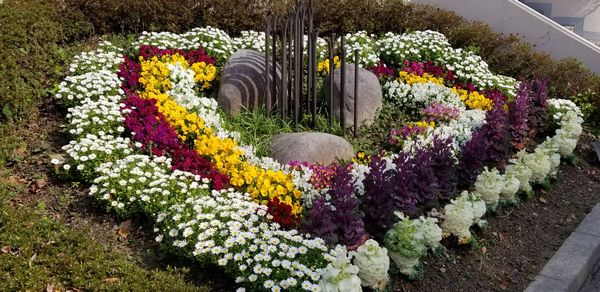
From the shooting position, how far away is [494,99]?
7.68 m

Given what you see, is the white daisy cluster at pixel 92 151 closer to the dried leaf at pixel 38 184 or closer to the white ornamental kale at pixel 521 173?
the dried leaf at pixel 38 184

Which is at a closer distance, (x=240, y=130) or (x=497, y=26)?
(x=240, y=130)

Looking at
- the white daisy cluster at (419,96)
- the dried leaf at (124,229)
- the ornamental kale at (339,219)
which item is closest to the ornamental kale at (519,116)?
the white daisy cluster at (419,96)

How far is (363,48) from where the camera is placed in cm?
843

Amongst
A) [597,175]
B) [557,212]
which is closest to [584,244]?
[557,212]

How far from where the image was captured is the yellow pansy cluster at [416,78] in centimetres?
779

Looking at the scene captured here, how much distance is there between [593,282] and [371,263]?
216 cm

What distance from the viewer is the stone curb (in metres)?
4.68

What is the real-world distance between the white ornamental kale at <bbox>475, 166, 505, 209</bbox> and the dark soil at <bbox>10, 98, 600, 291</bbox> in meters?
0.20

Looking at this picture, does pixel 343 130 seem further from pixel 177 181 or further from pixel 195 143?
pixel 177 181

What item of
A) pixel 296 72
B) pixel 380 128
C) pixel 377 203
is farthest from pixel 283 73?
pixel 377 203

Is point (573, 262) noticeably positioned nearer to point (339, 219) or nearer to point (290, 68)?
point (339, 219)

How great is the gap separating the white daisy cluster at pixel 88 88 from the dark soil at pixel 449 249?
0.71 ft

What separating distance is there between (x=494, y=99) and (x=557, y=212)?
6.82 ft
